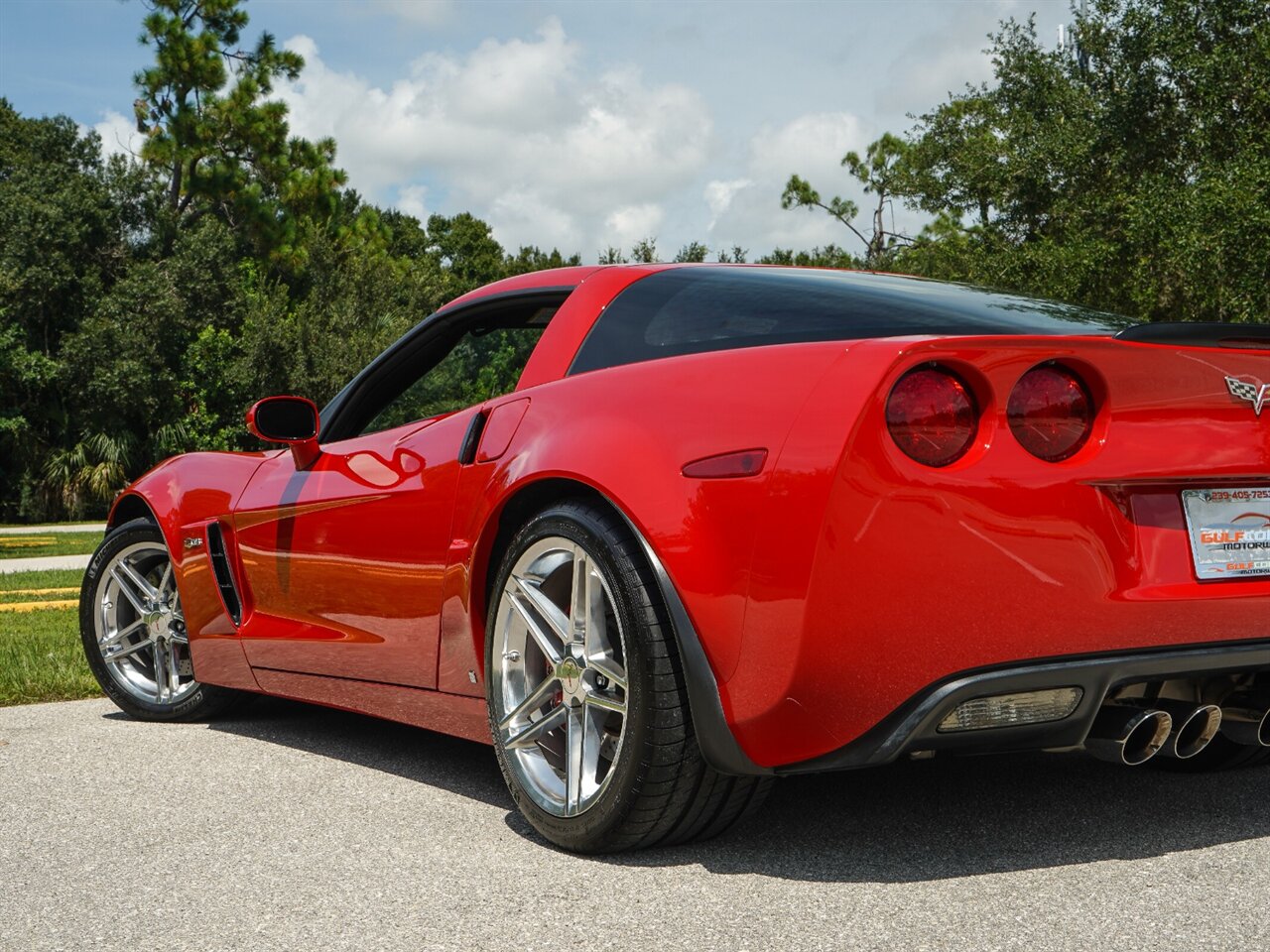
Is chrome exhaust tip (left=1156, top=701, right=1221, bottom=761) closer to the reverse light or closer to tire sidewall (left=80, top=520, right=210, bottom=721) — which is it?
the reverse light

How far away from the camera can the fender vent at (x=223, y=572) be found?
4699mm

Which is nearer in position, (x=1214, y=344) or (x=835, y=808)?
(x=1214, y=344)

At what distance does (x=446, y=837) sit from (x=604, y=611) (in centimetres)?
71

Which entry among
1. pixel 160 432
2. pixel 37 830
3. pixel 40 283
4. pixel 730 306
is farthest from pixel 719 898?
pixel 40 283

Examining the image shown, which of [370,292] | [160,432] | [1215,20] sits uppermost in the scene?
[1215,20]

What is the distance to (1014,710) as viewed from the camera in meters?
2.70

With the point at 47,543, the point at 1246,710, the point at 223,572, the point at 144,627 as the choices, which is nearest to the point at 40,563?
the point at 47,543

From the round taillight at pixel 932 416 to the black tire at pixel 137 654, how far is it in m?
A: 3.14

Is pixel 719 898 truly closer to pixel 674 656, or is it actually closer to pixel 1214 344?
pixel 674 656

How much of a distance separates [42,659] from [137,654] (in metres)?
1.45

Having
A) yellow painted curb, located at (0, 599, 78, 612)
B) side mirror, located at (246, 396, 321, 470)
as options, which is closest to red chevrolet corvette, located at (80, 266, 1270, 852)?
side mirror, located at (246, 396, 321, 470)

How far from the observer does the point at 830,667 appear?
2.65m

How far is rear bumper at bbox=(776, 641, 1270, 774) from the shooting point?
2633 millimetres

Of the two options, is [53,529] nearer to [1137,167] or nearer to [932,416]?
[1137,167]
